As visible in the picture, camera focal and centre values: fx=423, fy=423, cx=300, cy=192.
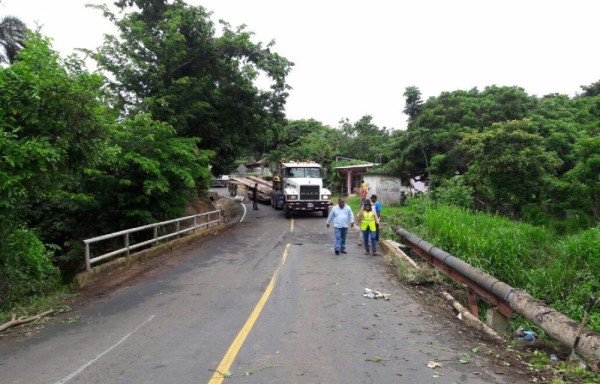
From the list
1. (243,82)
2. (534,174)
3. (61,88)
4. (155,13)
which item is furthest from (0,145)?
(534,174)

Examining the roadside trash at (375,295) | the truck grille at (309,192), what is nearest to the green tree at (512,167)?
the truck grille at (309,192)

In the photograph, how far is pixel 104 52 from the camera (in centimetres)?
1733

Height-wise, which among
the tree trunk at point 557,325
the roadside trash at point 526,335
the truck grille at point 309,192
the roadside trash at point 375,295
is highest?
the truck grille at point 309,192

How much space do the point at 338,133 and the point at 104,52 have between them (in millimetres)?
38431

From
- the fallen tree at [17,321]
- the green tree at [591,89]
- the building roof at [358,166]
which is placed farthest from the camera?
the green tree at [591,89]

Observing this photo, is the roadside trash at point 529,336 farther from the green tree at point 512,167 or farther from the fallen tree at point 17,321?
the green tree at point 512,167

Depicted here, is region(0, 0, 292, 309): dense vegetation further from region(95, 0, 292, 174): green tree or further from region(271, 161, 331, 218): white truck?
region(271, 161, 331, 218): white truck

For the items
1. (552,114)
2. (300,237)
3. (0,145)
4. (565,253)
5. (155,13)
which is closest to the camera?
(0,145)

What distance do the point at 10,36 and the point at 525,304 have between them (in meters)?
23.4

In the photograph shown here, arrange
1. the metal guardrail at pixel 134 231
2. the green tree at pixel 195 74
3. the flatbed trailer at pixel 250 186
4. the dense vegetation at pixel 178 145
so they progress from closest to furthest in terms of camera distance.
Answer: the dense vegetation at pixel 178 145
the metal guardrail at pixel 134 231
the green tree at pixel 195 74
the flatbed trailer at pixel 250 186

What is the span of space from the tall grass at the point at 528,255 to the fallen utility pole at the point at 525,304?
1.13 meters

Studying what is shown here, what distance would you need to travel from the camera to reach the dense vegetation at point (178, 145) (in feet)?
23.6

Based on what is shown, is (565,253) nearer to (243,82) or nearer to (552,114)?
(243,82)

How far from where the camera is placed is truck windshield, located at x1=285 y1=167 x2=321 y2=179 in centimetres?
2527
